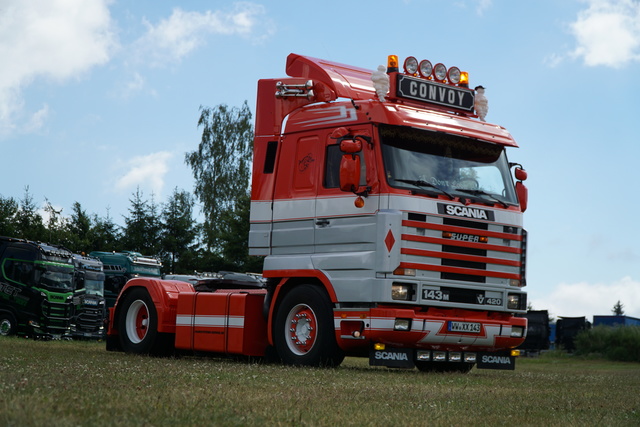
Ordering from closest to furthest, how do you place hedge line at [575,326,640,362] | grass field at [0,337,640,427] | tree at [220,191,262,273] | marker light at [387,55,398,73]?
grass field at [0,337,640,427] → marker light at [387,55,398,73] → hedge line at [575,326,640,362] → tree at [220,191,262,273]

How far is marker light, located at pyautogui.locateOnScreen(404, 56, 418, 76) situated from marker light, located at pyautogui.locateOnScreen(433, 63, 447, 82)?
1.27ft

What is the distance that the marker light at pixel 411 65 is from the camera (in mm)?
14656

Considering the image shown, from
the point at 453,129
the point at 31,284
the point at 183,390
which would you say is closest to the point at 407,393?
the point at 183,390

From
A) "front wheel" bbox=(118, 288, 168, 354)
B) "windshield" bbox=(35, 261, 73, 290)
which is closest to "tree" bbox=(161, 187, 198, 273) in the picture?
"windshield" bbox=(35, 261, 73, 290)

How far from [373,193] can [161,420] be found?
23.9 feet

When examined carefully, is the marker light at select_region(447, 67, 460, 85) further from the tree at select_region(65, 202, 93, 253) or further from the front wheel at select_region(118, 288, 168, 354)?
the tree at select_region(65, 202, 93, 253)

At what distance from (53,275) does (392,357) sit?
21612 mm

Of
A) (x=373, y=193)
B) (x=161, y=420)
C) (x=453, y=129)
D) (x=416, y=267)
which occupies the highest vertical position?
(x=453, y=129)

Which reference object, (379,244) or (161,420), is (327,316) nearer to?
(379,244)

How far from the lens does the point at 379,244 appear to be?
13.3m

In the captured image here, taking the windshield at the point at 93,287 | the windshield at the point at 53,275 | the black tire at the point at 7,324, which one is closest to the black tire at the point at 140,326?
the black tire at the point at 7,324

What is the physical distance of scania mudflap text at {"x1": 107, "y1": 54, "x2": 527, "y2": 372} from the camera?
13.4 m

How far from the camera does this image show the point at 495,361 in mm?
14695

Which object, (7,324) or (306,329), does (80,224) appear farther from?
(306,329)
